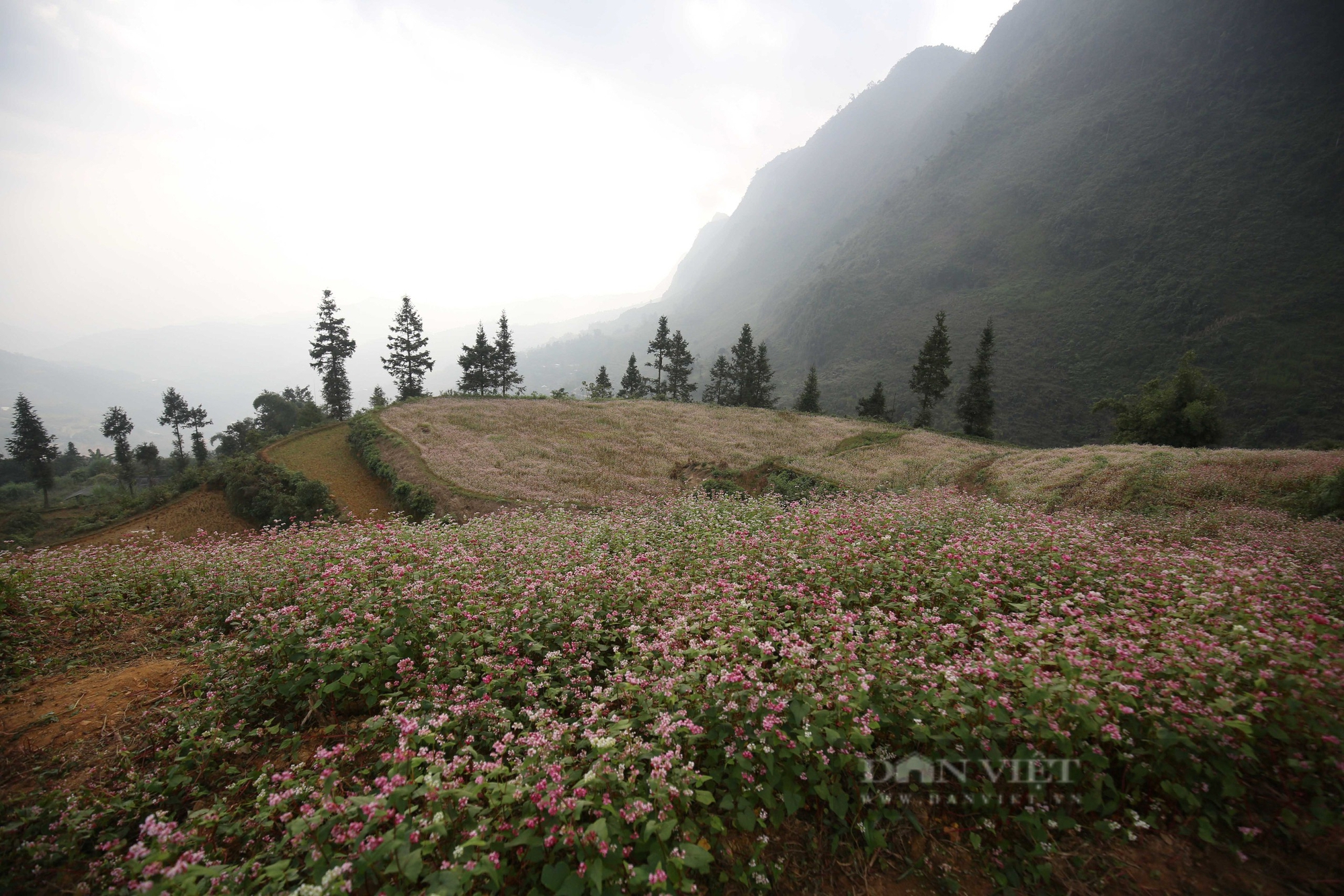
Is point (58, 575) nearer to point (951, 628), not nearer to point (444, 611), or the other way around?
point (444, 611)

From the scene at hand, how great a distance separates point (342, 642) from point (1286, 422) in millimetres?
105890

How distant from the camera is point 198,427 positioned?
6219cm

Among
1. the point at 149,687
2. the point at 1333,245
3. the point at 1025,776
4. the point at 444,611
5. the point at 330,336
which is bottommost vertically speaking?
the point at 1025,776

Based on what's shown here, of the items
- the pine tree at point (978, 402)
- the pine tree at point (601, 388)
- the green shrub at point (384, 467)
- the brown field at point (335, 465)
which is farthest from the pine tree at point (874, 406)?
the brown field at point (335, 465)

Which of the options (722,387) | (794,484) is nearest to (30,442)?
(794,484)

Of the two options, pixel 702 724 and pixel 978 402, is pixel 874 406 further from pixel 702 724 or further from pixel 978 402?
pixel 702 724

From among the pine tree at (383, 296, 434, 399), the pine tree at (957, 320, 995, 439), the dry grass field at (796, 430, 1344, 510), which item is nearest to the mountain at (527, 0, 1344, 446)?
the pine tree at (957, 320, 995, 439)

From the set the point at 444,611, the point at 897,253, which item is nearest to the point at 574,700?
the point at 444,611

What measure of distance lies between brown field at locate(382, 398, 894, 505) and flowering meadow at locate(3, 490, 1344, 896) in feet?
47.8

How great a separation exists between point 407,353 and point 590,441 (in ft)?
112

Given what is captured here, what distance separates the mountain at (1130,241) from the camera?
80.8 m

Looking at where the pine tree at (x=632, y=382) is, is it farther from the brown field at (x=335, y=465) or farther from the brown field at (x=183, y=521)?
the brown field at (x=183, y=521)

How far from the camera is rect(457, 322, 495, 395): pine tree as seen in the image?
57062mm

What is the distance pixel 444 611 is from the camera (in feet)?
18.8
